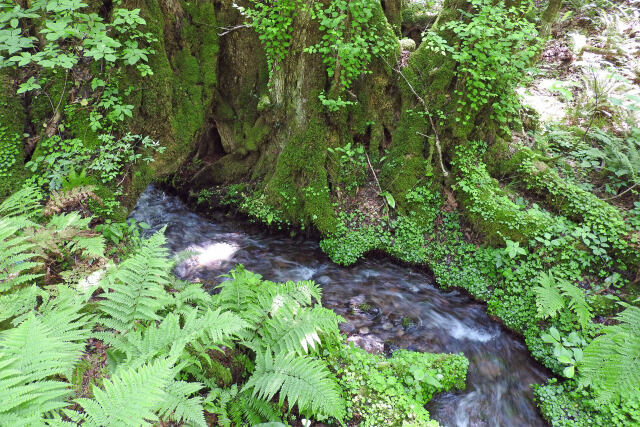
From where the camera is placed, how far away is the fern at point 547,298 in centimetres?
409

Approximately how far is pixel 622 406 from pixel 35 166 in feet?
25.7

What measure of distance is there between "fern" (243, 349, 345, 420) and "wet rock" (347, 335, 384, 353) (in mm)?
1603

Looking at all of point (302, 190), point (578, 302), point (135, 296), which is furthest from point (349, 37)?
point (578, 302)

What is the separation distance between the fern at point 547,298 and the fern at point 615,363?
1.71 feet

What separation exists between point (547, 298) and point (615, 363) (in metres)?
0.97

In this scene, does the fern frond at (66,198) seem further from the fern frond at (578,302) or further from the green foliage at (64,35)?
the fern frond at (578,302)

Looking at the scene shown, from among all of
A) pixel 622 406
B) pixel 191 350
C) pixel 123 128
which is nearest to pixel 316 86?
pixel 123 128

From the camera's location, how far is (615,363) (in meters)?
3.34

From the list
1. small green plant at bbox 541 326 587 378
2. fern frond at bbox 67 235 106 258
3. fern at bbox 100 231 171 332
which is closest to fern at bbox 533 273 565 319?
small green plant at bbox 541 326 587 378

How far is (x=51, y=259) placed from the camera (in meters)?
3.39

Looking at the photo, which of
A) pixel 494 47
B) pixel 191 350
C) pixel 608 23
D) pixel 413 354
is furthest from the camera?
pixel 608 23

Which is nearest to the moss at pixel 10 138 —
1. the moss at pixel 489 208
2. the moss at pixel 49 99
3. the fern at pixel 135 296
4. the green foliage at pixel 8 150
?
the green foliage at pixel 8 150

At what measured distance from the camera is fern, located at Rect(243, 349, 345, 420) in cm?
230

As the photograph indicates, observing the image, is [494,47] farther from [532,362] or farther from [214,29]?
[214,29]
